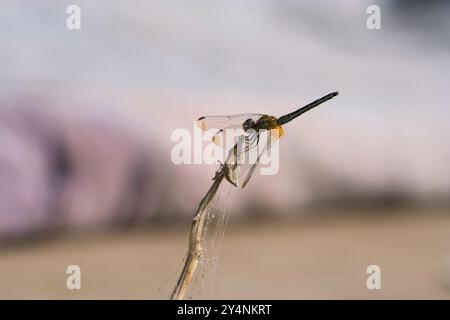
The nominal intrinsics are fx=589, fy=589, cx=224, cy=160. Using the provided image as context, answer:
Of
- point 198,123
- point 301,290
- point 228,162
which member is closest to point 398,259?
point 301,290

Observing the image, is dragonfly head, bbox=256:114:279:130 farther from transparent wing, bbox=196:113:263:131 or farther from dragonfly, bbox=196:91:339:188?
transparent wing, bbox=196:113:263:131

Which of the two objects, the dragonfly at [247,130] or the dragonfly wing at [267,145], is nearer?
the dragonfly at [247,130]

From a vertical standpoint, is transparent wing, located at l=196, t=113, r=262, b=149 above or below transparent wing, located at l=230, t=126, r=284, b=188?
above

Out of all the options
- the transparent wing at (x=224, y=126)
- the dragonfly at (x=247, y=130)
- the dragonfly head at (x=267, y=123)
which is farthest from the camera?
the transparent wing at (x=224, y=126)

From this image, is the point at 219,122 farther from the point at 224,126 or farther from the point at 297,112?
the point at 297,112

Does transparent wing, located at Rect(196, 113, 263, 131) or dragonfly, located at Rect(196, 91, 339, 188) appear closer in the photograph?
dragonfly, located at Rect(196, 91, 339, 188)

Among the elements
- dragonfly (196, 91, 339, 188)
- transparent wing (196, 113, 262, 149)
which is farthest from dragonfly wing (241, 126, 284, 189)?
transparent wing (196, 113, 262, 149)

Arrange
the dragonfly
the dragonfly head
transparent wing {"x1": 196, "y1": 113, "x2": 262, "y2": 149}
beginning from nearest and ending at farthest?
1. the dragonfly
2. the dragonfly head
3. transparent wing {"x1": 196, "y1": 113, "x2": 262, "y2": 149}

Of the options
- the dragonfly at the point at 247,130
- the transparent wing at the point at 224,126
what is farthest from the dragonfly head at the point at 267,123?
the transparent wing at the point at 224,126

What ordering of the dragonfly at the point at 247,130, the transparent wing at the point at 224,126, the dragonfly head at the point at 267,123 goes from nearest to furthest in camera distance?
the dragonfly at the point at 247,130 → the dragonfly head at the point at 267,123 → the transparent wing at the point at 224,126

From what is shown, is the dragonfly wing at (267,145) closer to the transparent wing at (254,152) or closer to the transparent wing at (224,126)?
the transparent wing at (254,152)
